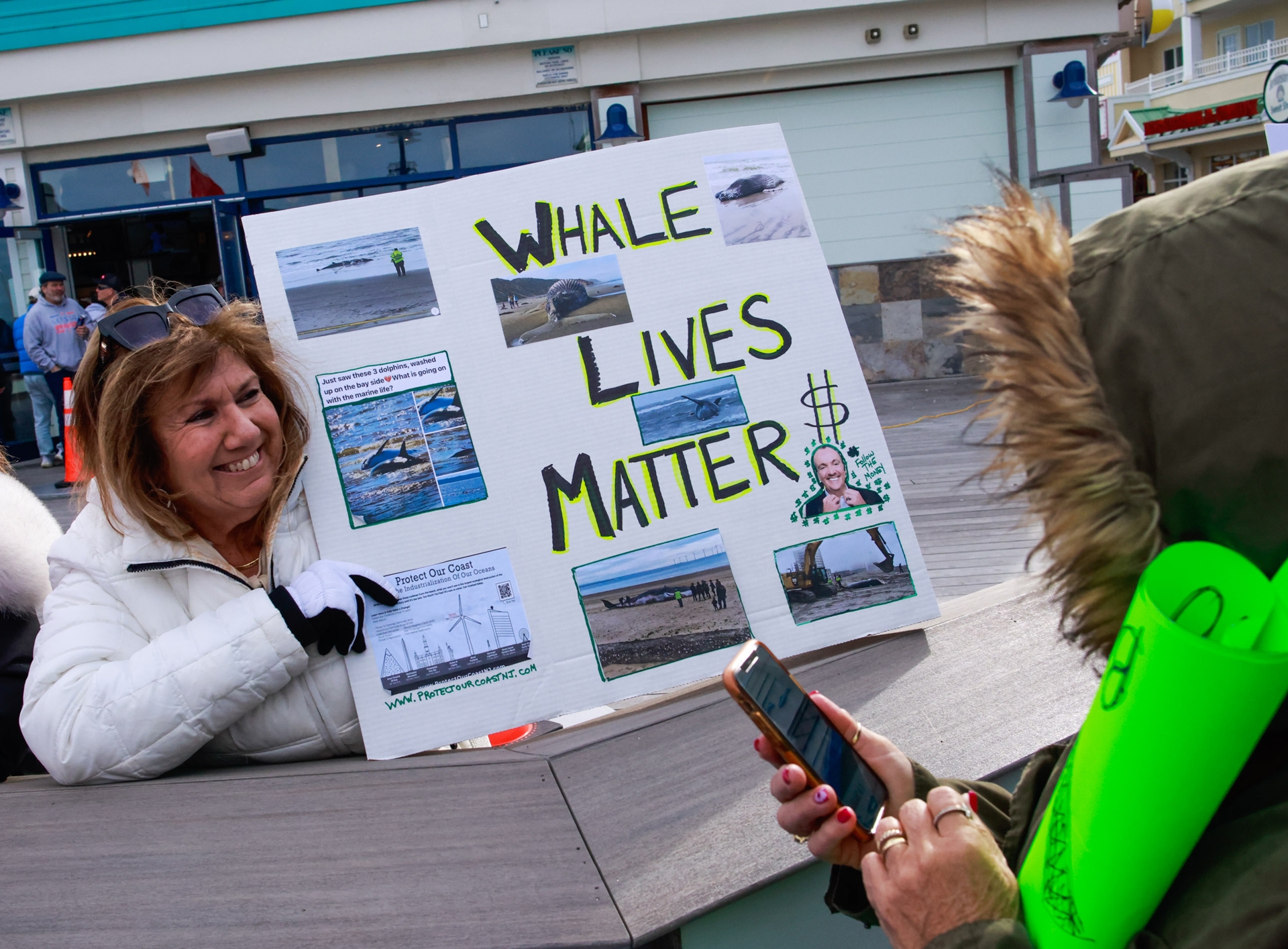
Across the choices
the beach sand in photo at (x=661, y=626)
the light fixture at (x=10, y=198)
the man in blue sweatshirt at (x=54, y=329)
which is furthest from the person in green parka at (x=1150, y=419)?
the light fixture at (x=10, y=198)

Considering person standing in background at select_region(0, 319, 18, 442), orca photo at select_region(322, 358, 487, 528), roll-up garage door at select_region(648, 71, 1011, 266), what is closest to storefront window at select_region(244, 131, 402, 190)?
roll-up garage door at select_region(648, 71, 1011, 266)

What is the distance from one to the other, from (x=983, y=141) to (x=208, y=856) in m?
9.80

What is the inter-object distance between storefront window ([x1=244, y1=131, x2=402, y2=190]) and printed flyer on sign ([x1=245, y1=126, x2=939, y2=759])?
329 inches

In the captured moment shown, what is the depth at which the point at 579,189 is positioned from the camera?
2.00 metres

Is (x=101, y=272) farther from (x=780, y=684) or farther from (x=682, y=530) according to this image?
(x=780, y=684)

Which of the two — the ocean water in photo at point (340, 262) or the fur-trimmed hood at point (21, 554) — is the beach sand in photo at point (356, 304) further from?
the fur-trimmed hood at point (21, 554)

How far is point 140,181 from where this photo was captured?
32.6 ft

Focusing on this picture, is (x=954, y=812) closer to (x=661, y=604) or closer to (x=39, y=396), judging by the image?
(x=661, y=604)

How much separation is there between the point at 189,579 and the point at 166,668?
7.7 inches

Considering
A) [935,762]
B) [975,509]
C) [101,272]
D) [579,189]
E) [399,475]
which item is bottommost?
[975,509]

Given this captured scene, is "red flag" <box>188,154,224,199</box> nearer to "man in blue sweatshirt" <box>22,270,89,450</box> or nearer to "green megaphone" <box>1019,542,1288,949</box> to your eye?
"man in blue sweatshirt" <box>22,270,89,450</box>

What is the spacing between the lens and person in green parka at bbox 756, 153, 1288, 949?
2.21 ft

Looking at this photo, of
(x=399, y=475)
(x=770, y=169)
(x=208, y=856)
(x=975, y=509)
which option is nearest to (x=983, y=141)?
(x=975, y=509)

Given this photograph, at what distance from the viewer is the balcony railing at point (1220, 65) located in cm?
2803
